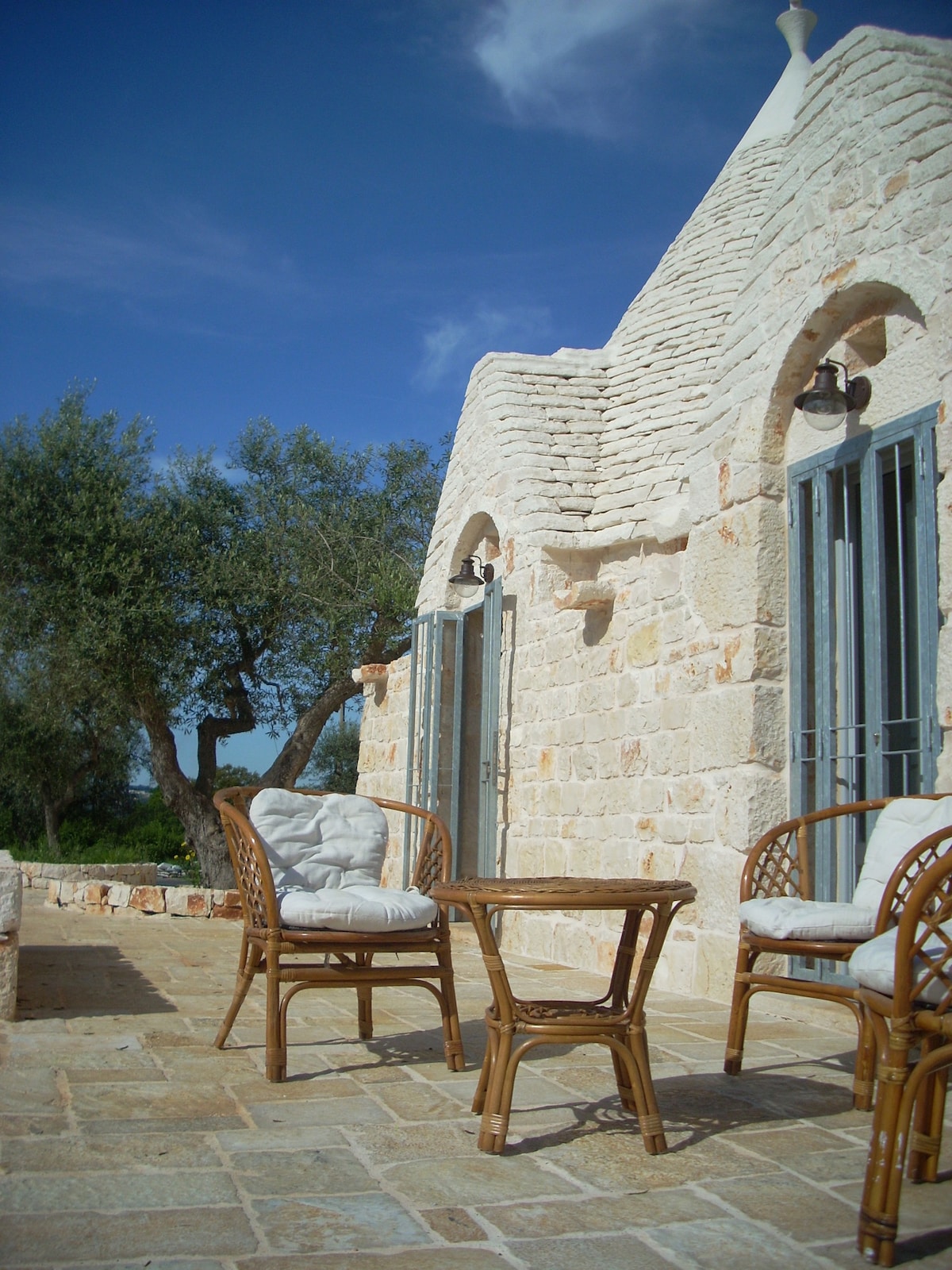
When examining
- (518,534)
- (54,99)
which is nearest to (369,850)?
(518,534)

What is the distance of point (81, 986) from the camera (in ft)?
16.1

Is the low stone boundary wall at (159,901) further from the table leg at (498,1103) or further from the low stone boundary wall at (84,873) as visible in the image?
the table leg at (498,1103)

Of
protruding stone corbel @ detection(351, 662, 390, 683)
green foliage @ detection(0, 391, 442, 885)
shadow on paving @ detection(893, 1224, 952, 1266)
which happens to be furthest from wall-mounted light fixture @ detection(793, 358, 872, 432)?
green foliage @ detection(0, 391, 442, 885)

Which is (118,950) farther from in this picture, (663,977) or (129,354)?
(129,354)

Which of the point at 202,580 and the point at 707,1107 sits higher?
the point at 202,580

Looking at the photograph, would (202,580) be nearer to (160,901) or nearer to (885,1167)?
(160,901)

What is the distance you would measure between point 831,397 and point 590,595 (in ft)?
6.87

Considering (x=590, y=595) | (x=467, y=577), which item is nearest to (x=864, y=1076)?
(x=590, y=595)

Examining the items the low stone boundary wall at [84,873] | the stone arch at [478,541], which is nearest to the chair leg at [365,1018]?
the stone arch at [478,541]

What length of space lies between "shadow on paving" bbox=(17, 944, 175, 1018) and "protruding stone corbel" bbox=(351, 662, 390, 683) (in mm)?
3765

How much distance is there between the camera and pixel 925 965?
2.20 metres

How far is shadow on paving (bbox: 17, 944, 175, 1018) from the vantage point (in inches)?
169

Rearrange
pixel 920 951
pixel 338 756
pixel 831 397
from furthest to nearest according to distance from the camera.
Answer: pixel 338 756 < pixel 831 397 < pixel 920 951

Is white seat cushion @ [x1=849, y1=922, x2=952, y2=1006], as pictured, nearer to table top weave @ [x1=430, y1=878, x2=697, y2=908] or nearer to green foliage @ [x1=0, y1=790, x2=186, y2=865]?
table top weave @ [x1=430, y1=878, x2=697, y2=908]
